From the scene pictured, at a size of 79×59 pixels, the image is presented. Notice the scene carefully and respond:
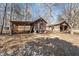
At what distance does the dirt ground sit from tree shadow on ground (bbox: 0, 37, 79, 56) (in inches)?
1.4

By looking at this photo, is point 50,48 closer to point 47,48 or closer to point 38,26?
point 47,48

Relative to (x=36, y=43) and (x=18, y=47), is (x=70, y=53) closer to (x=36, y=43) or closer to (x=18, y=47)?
(x=36, y=43)

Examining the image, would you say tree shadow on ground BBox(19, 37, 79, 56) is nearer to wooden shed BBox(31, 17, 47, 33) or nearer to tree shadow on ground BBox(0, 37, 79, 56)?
tree shadow on ground BBox(0, 37, 79, 56)

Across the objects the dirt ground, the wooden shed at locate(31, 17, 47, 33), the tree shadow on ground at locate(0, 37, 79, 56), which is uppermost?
the wooden shed at locate(31, 17, 47, 33)

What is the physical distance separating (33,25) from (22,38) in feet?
0.65

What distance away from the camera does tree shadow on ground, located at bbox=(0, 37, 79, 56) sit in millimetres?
2145

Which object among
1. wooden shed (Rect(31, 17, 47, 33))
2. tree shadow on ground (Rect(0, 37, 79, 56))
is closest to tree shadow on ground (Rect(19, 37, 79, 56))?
tree shadow on ground (Rect(0, 37, 79, 56))

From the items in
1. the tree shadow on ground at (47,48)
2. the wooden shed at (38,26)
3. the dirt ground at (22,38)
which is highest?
the wooden shed at (38,26)

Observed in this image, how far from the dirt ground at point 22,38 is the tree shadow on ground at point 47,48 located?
0.04 metres

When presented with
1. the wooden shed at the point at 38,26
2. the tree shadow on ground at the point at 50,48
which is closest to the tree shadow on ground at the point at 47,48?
the tree shadow on ground at the point at 50,48

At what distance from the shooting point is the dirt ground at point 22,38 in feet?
7.14

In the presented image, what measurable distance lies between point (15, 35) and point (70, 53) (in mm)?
665

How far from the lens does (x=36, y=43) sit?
219cm

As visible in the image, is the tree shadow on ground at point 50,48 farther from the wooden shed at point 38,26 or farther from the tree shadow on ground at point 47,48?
the wooden shed at point 38,26
